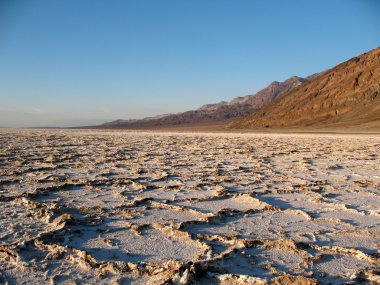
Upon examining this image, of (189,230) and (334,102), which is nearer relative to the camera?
(189,230)

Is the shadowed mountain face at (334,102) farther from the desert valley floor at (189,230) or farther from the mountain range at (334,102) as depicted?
the desert valley floor at (189,230)

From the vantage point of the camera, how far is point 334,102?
1831 inches

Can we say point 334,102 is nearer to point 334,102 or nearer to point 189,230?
point 334,102

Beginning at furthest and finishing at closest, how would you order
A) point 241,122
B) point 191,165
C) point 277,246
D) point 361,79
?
point 241,122, point 361,79, point 191,165, point 277,246

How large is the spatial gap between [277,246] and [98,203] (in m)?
1.91

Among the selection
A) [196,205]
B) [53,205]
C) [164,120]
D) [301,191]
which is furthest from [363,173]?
[164,120]

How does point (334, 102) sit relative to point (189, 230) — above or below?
above

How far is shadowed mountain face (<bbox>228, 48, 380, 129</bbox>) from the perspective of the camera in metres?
41.2

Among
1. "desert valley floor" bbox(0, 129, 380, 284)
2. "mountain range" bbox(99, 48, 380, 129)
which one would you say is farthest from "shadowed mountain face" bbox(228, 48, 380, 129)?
"desert valley floor" bbox(0, 129, 380, 284)

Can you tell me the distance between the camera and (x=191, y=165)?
6.73 meters

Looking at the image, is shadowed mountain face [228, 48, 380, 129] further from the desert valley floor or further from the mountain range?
the desert valley floor

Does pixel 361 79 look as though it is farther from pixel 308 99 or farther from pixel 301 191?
pixel 301 191

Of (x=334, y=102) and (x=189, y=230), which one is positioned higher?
(x=334, y=102)

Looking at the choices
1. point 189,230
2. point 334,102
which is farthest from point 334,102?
point 189,230
